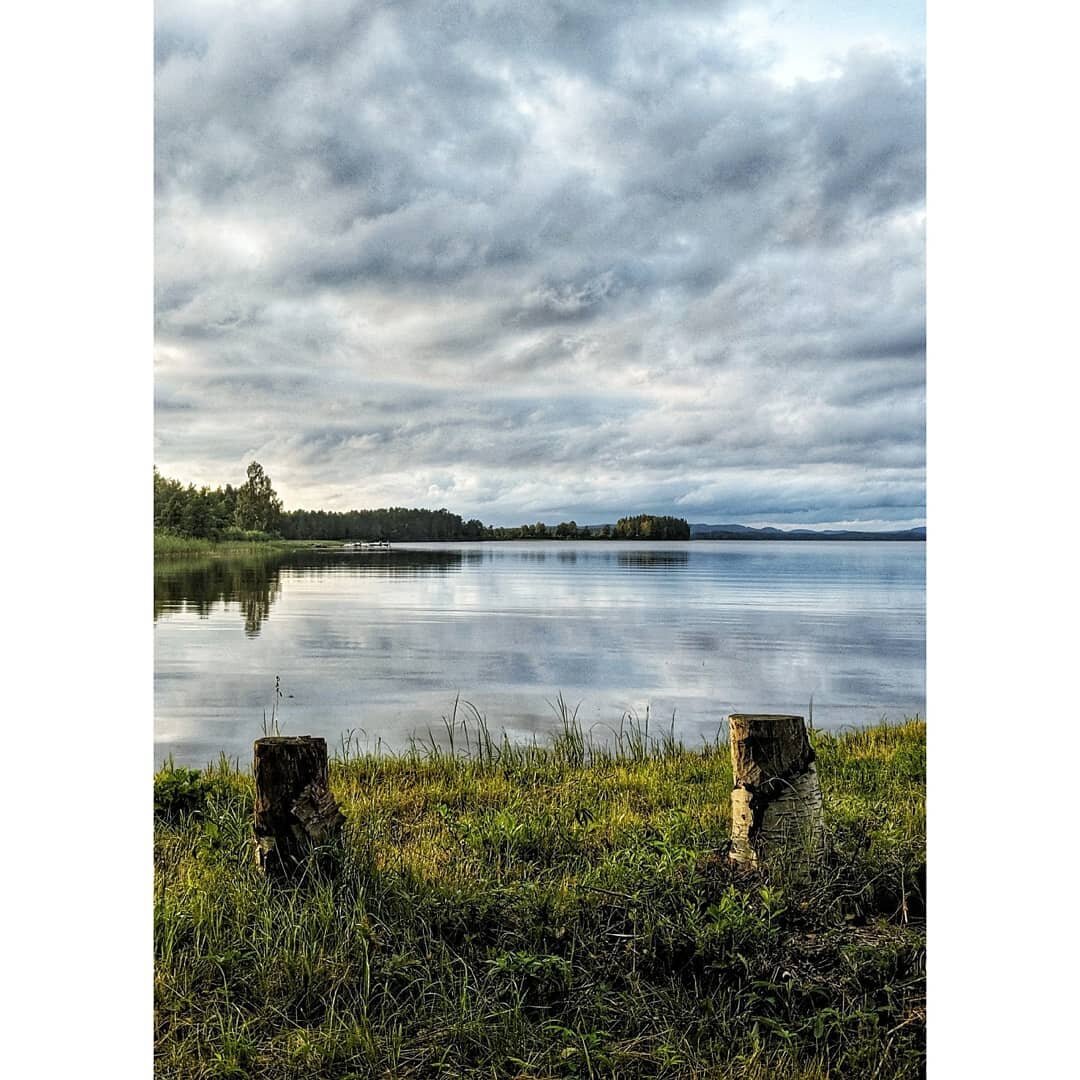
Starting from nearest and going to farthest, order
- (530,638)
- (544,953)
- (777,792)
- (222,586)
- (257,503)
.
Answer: (544,953)
(777,792)
(530,638)
(257,503)
(222,586)

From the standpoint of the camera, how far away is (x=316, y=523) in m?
4.33

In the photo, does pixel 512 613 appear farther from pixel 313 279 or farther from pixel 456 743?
pixel 313 279

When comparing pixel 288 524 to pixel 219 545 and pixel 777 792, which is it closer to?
pixel 219 545

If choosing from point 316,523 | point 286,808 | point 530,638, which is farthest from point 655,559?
point 286,808

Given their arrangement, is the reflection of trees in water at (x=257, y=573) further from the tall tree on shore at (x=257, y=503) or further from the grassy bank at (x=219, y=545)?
the tall tree on shore at (x=257, y=503)

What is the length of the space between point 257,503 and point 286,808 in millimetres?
2087

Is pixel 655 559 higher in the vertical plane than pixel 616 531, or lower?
lower

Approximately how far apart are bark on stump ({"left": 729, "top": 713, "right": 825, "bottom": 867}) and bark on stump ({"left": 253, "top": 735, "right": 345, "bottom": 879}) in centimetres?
115

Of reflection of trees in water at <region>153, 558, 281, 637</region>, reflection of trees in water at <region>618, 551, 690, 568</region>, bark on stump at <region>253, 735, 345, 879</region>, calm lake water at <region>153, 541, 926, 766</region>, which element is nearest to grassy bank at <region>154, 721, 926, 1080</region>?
bark on stump at <region>253, 735, 345, 879</region>

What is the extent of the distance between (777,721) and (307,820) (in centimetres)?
130

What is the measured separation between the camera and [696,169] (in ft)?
13.3

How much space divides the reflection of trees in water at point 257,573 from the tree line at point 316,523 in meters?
0.12
